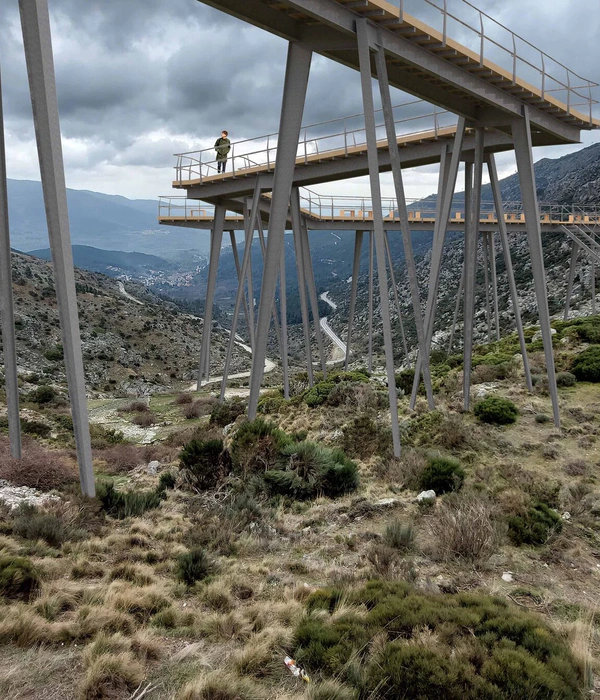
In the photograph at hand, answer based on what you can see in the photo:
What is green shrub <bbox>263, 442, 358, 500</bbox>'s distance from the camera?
10055mm

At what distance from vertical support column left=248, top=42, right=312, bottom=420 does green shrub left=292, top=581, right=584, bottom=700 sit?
6.15 meters

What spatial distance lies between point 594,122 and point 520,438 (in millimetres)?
9586

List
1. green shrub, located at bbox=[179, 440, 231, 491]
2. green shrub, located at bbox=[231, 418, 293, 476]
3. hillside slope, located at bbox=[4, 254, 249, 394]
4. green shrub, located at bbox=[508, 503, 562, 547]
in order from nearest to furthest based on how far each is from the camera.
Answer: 1. green shrub, located at bbox=[508, 503, 562, 547]
2. green shrub, located at bbox=[179, 440, 231, 491]
3. green shrub, located at bbox=[231, 418, 293, 476]
4. hillside slope, located at bbox=[4, 254, 249, 394]

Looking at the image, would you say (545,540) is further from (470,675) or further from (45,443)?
(45,443)

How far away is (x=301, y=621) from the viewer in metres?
5.11

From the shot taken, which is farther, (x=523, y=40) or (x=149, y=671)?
(x=523, y=40)

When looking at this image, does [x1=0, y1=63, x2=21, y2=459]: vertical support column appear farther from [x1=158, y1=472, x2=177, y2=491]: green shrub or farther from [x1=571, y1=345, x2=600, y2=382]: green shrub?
[x1=571, y1=345, x2=600, y2=382]: green shrub

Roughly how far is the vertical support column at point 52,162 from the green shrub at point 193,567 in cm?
235

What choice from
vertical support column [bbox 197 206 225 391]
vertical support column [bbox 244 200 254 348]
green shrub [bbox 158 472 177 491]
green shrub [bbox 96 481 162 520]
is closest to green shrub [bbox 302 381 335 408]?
vertical support column [bbox 244 200 254 348]

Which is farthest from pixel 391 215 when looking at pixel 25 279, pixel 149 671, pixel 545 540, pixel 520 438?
pixel 25 279

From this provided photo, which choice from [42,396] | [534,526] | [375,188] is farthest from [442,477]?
[42,396]

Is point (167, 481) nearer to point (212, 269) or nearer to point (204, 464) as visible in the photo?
point (204, 464)

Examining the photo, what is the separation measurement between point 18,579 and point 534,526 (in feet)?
23.7

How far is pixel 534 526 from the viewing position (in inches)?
304
